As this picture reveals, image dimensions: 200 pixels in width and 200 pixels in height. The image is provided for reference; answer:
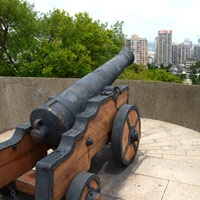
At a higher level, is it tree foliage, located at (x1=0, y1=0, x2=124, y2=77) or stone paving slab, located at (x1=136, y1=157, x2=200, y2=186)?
tree foliage, located at (x1=0, y1=0, x2=124, y2=77)

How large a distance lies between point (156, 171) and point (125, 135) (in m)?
0.76

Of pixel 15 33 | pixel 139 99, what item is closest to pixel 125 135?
pixel 139 99

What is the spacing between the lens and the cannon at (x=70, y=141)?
241 cm

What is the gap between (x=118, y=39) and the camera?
20.8 m

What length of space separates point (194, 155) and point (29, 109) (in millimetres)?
4311

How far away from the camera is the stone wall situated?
6.06m

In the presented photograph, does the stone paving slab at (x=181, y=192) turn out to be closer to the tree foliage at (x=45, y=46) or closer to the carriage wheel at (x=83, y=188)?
the carriage wheel at (x=83, y=188)

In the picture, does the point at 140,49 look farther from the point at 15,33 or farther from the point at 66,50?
the point at 66,50

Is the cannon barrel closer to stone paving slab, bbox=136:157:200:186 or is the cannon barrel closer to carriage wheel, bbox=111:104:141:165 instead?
carriage wheel, bbox=111:104:141:165

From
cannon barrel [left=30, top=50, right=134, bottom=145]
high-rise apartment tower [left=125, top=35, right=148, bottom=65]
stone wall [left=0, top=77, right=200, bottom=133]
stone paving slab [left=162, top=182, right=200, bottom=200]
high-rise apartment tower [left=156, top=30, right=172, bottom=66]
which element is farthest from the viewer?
high-rise apartment tower [left=156, top=30, right=172, bottom=66]

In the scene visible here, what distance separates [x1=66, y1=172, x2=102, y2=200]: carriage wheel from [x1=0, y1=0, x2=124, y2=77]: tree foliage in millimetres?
10202

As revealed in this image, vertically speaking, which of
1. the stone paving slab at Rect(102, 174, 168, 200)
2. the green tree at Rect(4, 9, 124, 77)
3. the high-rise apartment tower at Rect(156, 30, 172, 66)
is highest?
the high-rise apartment tower at Rect(156, 30, 172, 66)

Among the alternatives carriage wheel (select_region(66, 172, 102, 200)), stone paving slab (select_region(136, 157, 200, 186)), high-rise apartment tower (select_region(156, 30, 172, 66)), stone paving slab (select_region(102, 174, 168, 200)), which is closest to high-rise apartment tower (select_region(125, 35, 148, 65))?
high-rise apartment tower (select_region(156, 30, 172, 66))

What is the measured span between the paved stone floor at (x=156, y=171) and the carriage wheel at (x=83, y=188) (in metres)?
0.64
